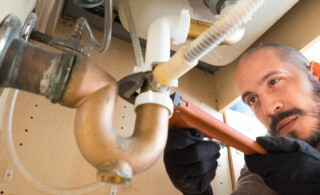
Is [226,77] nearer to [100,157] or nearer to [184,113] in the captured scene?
[184,113]

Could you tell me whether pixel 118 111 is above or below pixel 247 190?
above

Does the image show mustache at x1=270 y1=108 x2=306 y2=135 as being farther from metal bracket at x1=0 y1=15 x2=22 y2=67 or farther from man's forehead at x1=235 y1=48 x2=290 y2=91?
Result: metal bracket at x1=0 y1=15 x2=22 y2=67

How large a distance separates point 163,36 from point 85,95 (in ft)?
0.79

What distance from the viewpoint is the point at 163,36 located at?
48cm

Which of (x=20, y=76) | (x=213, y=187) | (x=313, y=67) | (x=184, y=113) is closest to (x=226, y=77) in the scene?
(x=313, y=67)

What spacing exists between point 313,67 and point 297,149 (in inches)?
16.4

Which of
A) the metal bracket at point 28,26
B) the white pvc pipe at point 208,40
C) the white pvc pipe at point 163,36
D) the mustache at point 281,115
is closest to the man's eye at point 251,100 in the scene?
the mustache at point 281,115

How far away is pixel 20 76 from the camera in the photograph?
0.92ft

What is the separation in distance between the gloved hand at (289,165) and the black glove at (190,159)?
10 centimetres

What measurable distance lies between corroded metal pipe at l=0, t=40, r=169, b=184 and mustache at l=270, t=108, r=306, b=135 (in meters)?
0.55

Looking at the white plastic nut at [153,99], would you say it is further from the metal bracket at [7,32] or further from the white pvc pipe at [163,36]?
the metal bracket at [7,32]

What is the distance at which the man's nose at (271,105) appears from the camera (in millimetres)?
725

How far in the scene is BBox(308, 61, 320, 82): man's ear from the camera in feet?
2.59

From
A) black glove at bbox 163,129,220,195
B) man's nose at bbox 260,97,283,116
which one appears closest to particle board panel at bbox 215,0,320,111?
man's nose at bbox 260,97,283,116
